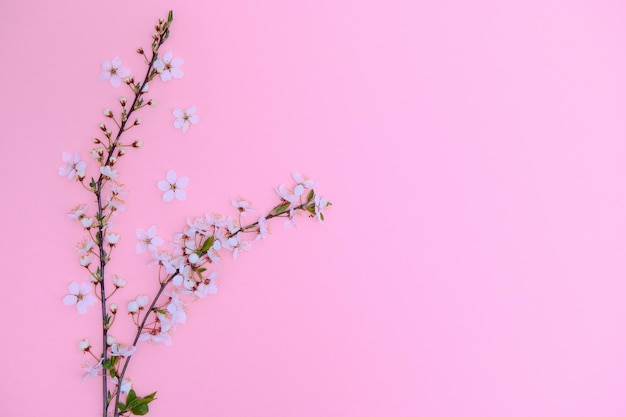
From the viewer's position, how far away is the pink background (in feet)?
4.63

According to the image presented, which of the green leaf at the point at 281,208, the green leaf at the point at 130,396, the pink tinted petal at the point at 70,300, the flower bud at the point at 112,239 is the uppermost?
the green leaf at the point at 281,208

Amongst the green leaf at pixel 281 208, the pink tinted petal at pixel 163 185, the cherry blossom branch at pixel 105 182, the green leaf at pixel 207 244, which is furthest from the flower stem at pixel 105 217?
the green leaf at pixel 281 208

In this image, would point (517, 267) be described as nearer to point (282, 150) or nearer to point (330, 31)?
point (282, 150)

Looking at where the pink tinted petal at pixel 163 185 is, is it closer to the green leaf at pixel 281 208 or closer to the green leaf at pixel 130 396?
the green leaf at pixel 281 208

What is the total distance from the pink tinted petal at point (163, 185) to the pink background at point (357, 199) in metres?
0.04

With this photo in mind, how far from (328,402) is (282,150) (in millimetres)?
813

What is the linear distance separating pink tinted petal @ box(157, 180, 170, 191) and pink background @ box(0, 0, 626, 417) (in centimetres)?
4

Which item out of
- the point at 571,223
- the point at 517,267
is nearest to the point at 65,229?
the point at 517,267

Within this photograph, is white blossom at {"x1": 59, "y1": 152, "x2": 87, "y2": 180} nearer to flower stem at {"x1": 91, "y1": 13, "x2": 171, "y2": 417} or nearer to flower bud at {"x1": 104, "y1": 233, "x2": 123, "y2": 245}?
flower stem at {"x1": 91, "y1": 13, "x2": 171, "y2": 417}

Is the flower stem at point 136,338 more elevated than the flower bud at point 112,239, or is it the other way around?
the flower bud at point 112,239

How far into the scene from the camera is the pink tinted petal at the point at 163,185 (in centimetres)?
142

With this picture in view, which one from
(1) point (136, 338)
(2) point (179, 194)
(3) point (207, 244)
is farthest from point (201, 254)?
(1) point (136, 338)

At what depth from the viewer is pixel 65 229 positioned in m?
1.41

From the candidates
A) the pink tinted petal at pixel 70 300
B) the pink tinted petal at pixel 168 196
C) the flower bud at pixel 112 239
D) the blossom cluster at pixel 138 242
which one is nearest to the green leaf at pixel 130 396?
the blossom cluster at pixel 138 242
